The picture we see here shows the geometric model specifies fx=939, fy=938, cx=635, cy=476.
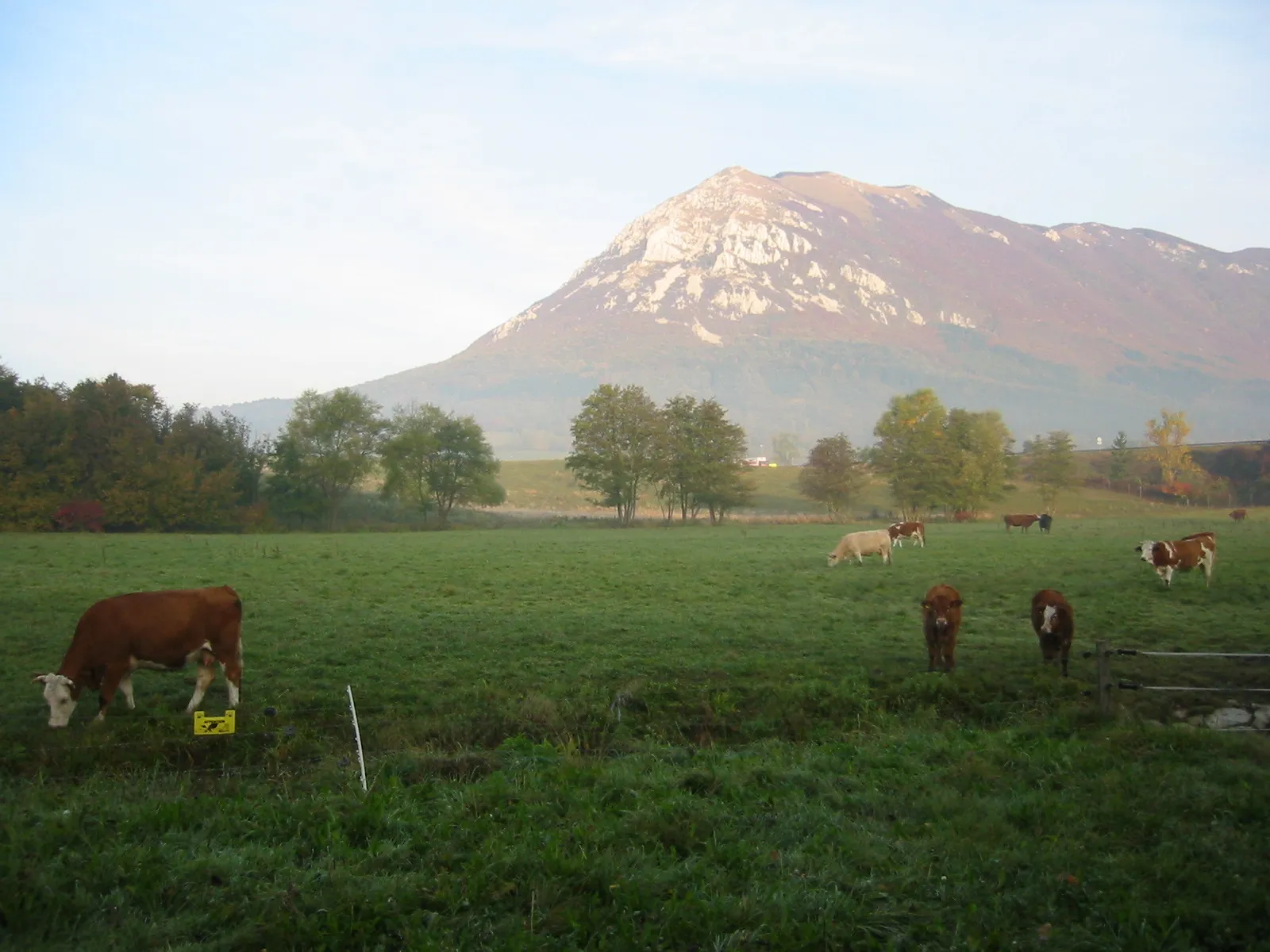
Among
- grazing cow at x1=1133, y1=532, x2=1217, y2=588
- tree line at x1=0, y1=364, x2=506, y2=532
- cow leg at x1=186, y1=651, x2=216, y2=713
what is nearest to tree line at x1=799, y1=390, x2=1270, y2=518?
tree line at x1=0, y1=364, x2=506, y2=532

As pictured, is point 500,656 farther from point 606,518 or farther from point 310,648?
point 606,518

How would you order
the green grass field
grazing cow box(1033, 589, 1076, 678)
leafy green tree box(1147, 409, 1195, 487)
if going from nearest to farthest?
the green grass field
grazing cow box(1033, 589, 1076, 678)
leafy green tree box(1147, 409, 1195, 487)

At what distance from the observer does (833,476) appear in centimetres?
8562

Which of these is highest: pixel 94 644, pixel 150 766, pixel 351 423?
pixel 351 423

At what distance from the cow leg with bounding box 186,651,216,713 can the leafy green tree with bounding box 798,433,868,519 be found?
75.8 metres

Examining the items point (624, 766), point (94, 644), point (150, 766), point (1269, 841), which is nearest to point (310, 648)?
point (94, 644)

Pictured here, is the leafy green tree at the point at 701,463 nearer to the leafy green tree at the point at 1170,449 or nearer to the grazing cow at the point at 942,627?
the leafy green tree at the point at 1170,449

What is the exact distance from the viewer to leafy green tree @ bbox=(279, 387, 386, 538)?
73438mm

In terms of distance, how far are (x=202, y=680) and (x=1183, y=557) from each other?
2367cm

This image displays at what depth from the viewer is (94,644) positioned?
38.7 feet

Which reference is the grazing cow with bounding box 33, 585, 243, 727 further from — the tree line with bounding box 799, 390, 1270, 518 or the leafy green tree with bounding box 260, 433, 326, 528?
the tree line with bounding box 799, 390, 1270, 518

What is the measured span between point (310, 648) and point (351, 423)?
63.5 metres

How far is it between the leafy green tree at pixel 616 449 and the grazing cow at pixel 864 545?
144 ft

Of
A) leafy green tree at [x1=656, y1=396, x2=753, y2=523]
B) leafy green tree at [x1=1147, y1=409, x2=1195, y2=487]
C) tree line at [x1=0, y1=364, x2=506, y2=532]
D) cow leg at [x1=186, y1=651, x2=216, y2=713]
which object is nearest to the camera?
cow leg at [x1=186, y1=651, x2=216, y2=713]
